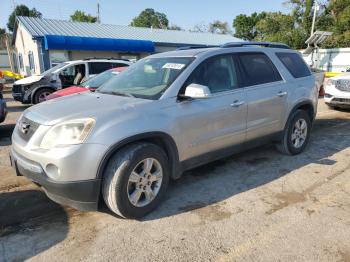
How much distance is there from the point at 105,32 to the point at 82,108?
75.4ft

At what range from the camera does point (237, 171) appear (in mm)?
5016

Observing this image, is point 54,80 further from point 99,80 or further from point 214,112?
point 214,112

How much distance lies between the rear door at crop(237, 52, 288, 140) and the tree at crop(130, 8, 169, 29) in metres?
82.2

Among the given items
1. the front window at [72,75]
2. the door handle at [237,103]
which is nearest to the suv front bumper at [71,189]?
the door handle at [237,103]

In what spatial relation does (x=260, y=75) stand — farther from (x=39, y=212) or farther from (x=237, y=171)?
(x=39, y=212)

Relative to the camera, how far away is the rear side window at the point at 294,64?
5469 millimetres

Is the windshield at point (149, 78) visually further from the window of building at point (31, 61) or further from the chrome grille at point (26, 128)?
the window of building at point (31, 61)

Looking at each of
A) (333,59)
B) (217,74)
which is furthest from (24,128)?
(333,59)

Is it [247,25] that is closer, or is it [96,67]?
Result: [96,67]

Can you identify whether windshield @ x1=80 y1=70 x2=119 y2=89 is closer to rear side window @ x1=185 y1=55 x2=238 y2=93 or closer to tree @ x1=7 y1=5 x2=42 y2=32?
rear side window @ x1=185 y1=55 x2=238 y2=93

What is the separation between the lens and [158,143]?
12.3 ft

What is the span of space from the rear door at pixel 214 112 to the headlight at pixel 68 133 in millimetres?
1059

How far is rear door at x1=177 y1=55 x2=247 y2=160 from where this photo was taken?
3.92 meters

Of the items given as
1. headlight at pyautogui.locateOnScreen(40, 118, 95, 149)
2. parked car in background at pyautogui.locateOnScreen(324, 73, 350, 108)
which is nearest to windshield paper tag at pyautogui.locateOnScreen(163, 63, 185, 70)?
headlight at pyautogui.locateOnScreen(40, 118, 95, 149)
